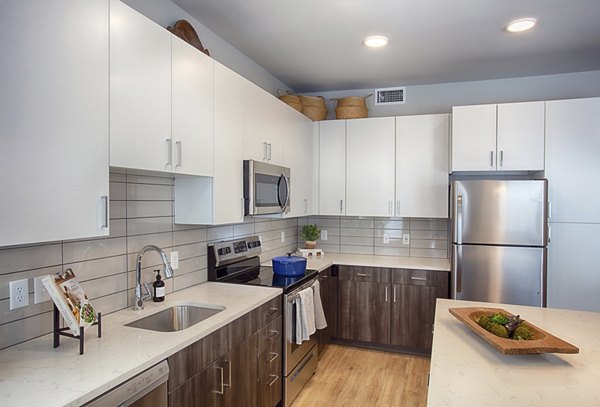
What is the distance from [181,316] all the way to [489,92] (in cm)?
346

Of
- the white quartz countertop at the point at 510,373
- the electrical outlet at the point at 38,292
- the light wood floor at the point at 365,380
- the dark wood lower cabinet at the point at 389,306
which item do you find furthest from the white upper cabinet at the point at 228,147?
the dark wood lower cabinet at the point at 389,306

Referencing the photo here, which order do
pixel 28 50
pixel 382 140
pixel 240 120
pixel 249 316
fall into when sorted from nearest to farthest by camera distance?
pixel 28 50 → pixel 249 316 → pixel 240 120 → pixel 382 140

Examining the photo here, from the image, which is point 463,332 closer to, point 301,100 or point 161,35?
point 161,35

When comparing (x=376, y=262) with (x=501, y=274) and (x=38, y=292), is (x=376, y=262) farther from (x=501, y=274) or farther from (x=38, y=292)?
(x=38, y=292)

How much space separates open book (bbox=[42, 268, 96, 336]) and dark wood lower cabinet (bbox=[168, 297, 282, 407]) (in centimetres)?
36

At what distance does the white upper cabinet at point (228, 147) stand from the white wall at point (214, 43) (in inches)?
17.2

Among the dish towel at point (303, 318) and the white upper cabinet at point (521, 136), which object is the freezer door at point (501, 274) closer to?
the white upper cabinet at point (521, 136)

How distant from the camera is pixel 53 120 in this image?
1289 mm

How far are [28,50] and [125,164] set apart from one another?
1.69 feet

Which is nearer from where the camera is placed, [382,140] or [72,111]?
[72,111]

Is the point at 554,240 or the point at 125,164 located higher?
the point at 125,164

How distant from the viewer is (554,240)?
3.10 meters

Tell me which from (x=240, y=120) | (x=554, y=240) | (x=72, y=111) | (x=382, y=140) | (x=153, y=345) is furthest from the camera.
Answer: (x=382, y=140)

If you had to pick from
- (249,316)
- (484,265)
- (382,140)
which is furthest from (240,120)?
(484,265)
